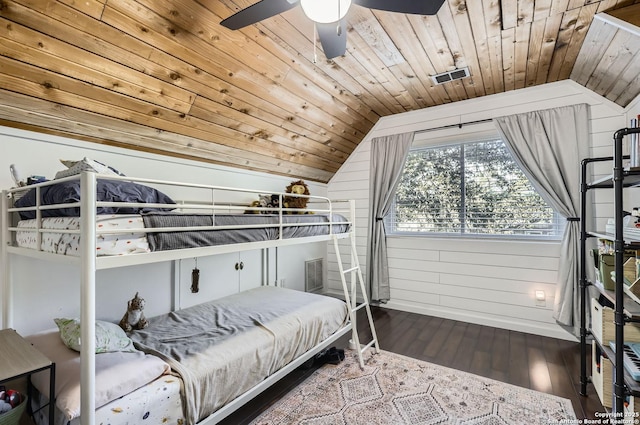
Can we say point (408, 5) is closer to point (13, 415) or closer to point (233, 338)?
point (233, 338)

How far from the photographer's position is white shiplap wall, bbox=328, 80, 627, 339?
113 inches

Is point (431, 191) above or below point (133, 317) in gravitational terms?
above

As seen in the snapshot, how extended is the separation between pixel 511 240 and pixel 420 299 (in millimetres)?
1246

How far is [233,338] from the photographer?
193 centimetres

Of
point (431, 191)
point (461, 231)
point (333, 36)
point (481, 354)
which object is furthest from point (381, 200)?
point (333, 36)

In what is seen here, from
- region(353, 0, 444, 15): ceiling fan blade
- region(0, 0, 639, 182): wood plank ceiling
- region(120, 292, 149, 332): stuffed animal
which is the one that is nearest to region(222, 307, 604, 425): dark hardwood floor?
region(120, 292, 149, 332): stuffed animal

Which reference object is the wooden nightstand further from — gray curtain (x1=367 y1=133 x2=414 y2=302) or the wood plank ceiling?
gray curtain (x1=367 y1=133 x2=414 y2=302)

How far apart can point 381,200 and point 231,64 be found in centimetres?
243

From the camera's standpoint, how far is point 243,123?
2.75 meters

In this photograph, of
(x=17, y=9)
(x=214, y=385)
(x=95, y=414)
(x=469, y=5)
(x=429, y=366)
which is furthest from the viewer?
(x=429, y=366)

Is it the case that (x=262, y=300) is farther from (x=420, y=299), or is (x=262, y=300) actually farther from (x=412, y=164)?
(x=412, y=164)

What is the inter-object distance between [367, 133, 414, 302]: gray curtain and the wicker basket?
328 cm

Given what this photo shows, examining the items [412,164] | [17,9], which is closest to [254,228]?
[17,9]

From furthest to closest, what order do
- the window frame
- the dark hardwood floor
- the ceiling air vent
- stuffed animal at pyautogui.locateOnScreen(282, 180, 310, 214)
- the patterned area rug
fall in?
stuffed animal at pyautogui.locateOnScreen(282, 180, 310, 214) < the window frame < the ceiling air vent < the dark hardwood floor < the patterned area rug
